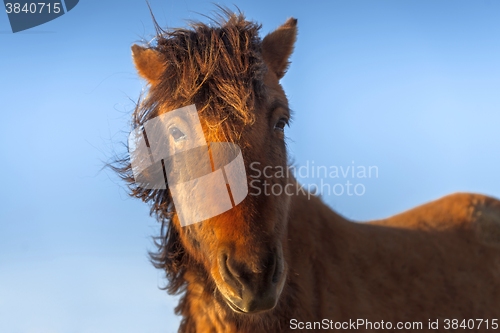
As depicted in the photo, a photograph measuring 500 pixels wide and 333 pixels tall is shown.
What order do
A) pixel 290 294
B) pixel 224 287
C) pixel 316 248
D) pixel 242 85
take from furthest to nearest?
pixel 316 248 → pixel 290 294 → pixel 242 85 → pixel 224 287

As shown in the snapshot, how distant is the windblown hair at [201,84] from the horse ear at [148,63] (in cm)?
6

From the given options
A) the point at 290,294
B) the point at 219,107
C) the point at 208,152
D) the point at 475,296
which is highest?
the point at 219,107

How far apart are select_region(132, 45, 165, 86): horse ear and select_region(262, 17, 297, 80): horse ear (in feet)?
2.78

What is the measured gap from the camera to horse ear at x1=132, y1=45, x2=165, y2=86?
384 centimetres

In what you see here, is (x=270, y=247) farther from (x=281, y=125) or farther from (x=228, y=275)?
(x=281, y=125)

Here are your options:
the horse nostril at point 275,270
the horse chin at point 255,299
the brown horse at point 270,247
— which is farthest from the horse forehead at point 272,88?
the horse chin at point 255,299

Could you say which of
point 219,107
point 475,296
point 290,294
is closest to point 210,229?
point 219,107

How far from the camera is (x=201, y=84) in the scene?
322 cm

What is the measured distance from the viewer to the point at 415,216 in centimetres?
565

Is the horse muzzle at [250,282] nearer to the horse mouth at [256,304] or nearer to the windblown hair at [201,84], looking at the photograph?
the horse mouth at [256,304]

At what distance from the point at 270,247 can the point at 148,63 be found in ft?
6.47

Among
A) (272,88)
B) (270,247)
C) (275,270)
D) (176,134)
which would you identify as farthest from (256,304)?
(272,88)

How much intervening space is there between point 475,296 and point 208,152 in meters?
3.37

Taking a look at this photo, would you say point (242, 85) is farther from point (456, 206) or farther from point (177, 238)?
point (456, 206)
